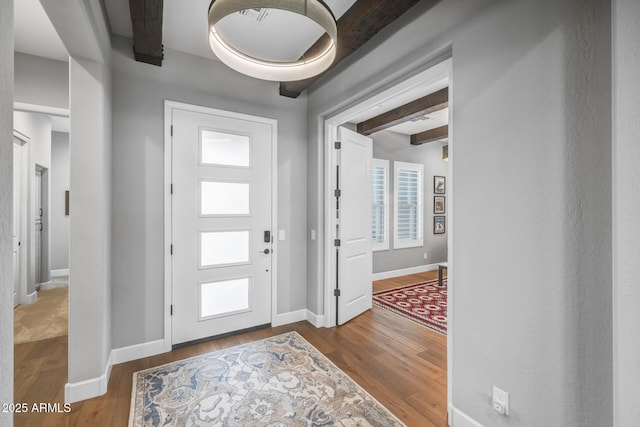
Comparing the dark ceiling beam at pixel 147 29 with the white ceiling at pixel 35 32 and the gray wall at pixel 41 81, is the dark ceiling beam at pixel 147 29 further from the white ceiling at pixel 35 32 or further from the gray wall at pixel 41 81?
the gray wall at pixel 41 81

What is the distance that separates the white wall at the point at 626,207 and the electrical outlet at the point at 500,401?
0.53m

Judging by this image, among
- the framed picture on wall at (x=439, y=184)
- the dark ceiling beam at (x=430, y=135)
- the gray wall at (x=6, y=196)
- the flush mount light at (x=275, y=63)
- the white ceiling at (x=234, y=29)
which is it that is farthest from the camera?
the framed picture on wall at (x=439, y=184)

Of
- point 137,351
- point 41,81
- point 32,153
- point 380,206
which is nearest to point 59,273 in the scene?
point 32,153

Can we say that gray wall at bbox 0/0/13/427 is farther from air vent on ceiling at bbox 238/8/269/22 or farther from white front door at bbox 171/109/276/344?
white front door at bbox 171/109/276/344

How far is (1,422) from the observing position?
0.70 meters

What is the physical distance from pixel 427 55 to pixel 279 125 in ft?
6.00

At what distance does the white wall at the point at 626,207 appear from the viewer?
1024 mm

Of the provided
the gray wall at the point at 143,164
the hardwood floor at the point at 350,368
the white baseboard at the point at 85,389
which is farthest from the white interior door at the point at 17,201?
the white baseboard at the point at 85,389

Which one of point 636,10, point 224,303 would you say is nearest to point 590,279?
point 636,10

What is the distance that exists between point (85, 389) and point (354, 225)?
2.79m

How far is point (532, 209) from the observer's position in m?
1.44

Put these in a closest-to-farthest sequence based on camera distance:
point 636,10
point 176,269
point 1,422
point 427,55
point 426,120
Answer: point 1,422 < point 636,10 < point 427,55 < point 176,269 < point 426,120

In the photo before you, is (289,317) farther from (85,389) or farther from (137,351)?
(85,389)

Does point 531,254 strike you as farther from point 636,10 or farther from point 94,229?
point 94,229
